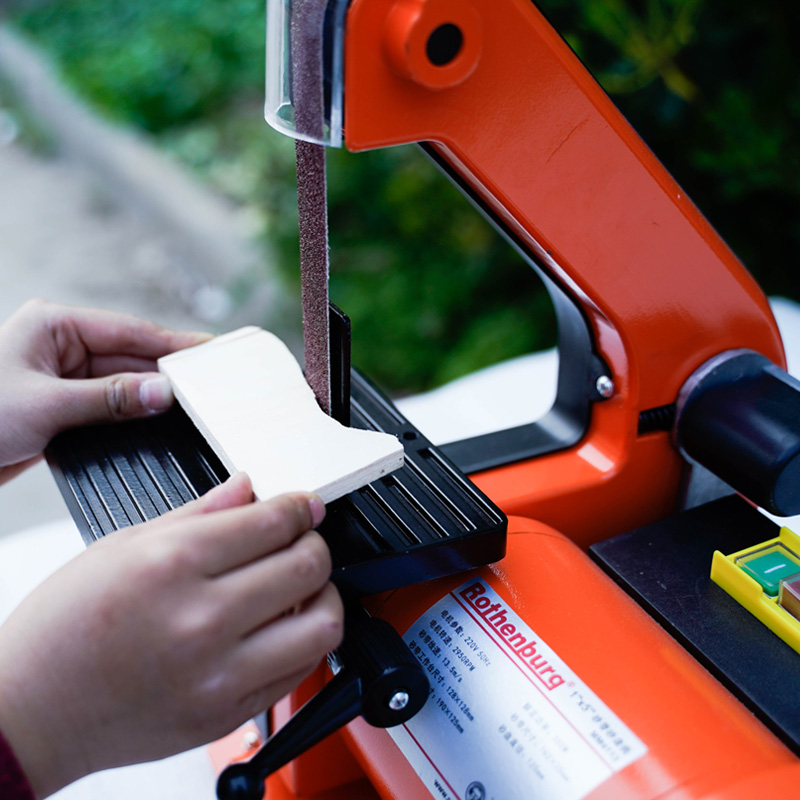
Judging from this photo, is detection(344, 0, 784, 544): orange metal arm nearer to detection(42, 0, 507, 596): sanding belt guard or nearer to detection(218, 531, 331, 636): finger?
detection(42, 0, 507, 596): sanding belt guard

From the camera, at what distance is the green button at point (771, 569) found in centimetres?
67

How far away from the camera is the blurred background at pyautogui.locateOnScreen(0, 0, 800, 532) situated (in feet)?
5.63

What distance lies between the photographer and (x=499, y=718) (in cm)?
59

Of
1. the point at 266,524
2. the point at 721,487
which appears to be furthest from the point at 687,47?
the point at 266,524

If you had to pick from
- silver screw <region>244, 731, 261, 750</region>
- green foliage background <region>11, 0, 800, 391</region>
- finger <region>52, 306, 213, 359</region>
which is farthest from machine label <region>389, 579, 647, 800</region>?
green foliage background <region>11, 0, 800, 391</region>

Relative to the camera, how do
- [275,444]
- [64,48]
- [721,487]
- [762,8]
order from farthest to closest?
1. [64,48]
2. [762,8]
3. [721,487]
4. [275,444]

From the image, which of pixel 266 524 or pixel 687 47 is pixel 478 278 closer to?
pixel 687 47

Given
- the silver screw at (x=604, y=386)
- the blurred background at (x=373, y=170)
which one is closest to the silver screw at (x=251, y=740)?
the silver screw at (x=604, y=386)

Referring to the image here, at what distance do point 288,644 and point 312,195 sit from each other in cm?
33

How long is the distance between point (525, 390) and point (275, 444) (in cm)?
68

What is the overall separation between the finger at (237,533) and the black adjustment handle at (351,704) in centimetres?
11

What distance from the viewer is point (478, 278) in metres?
2.47

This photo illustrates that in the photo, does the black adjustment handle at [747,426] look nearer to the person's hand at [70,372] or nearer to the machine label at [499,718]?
the machine label at [499,718]

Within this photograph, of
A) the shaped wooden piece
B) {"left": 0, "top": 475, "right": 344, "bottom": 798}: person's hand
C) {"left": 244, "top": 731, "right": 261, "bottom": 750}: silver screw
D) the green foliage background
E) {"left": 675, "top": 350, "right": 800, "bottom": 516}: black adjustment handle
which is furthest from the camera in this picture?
the green foliage background
